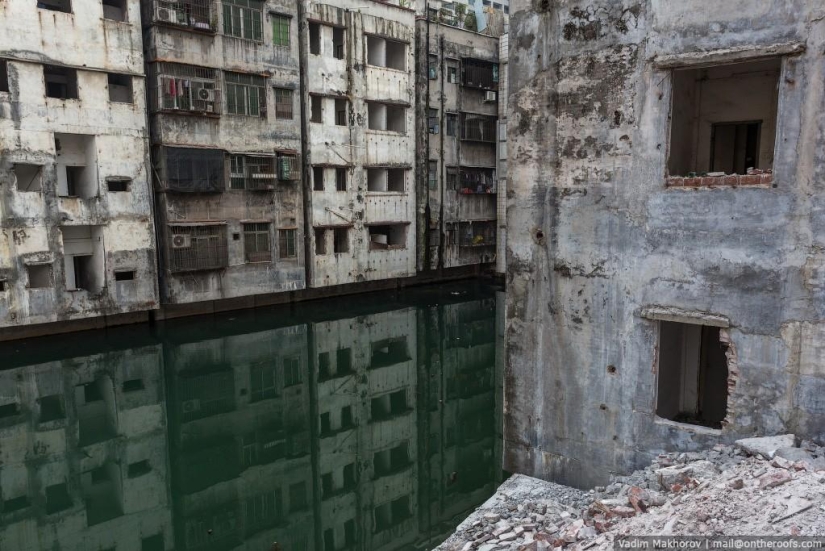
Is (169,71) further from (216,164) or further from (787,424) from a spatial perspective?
(787,424)

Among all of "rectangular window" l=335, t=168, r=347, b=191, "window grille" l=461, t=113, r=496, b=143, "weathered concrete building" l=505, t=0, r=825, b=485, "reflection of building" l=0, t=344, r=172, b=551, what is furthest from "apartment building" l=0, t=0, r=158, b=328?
"weathered concrete building" l=505, t=0, r=825, b=485

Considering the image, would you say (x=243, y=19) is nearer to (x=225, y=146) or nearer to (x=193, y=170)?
(x=225, y=146)

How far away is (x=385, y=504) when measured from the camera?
933 centimetres

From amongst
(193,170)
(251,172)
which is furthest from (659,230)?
(251,172)

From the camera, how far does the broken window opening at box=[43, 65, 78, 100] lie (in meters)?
17.4

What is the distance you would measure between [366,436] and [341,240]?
13.4 meters

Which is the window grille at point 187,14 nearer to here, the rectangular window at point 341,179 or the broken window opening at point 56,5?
the broken window opening at point 56,5

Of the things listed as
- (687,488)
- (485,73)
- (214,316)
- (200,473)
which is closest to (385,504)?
(200,473)

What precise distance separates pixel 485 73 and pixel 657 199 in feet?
76.9

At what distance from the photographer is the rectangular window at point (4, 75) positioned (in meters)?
15.9

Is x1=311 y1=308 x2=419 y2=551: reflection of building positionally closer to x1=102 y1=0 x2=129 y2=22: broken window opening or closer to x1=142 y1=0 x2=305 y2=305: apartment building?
x1=142 y1=0 x2=305 y2=305: apartment building

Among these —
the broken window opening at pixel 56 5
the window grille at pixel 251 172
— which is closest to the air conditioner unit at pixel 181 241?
the window grille at pixel 251 172

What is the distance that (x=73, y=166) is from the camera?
18531 mm

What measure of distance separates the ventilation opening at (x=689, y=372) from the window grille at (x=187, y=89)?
16.2m
